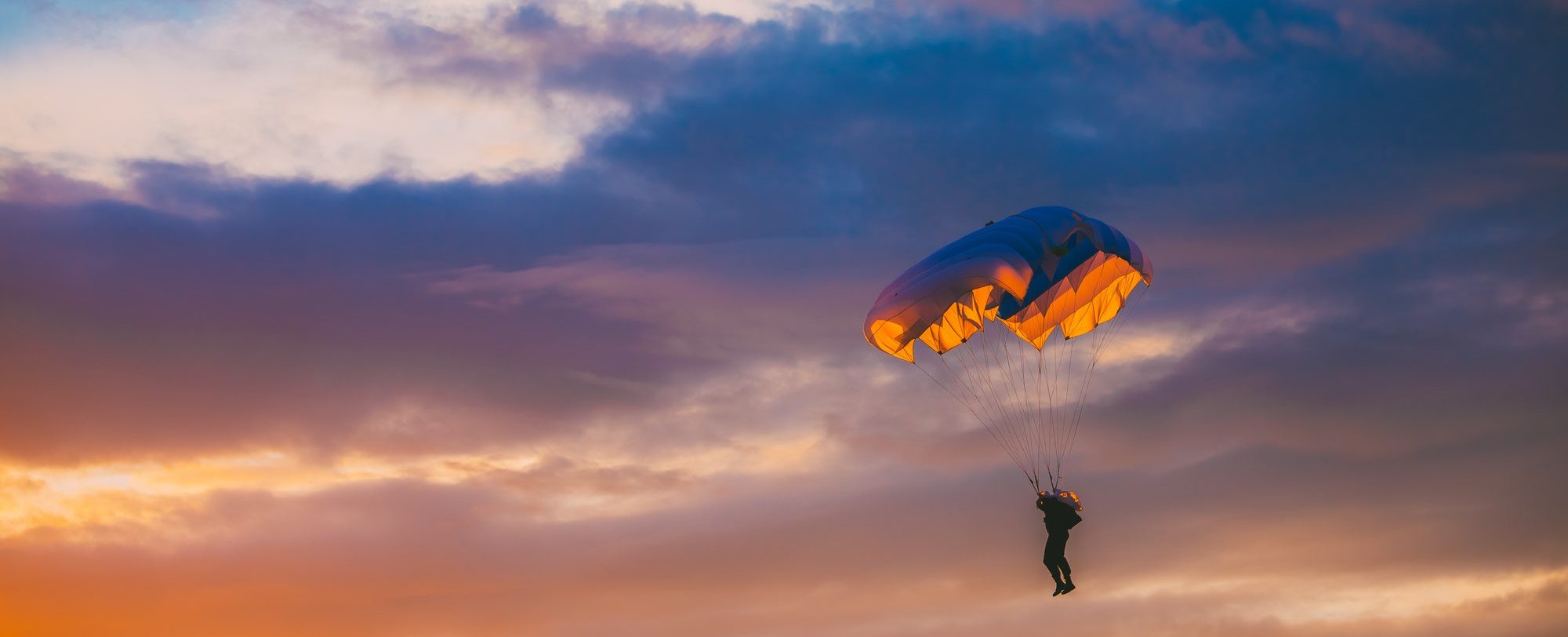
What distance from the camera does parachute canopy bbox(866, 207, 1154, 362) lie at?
4588cm

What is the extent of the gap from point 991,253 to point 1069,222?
3047 mm

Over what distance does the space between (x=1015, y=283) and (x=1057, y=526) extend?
6.39m

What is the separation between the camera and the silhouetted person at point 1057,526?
1832 inches

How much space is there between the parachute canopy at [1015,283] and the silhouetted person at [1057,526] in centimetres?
506

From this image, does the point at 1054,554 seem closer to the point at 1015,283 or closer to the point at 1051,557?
the point at 1051,557

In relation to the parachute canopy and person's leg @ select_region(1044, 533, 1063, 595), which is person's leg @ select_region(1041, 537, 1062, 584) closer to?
person's leg @ select_region(1044, 533, 1063, 595)

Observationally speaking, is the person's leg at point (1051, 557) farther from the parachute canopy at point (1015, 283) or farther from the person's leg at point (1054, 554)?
the parachute canopy at point (1015, 283)

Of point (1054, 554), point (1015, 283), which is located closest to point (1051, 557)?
point (1054, 554)

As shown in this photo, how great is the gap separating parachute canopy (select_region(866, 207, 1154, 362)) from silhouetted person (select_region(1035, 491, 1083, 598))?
16.6ft

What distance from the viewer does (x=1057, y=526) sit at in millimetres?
46656

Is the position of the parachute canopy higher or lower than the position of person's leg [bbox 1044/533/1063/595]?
higher

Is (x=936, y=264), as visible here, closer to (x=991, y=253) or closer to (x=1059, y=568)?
(x=991, y=253)

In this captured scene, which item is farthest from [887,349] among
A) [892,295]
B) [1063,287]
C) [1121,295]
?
[1121,295]

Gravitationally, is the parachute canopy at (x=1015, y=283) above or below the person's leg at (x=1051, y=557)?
above
